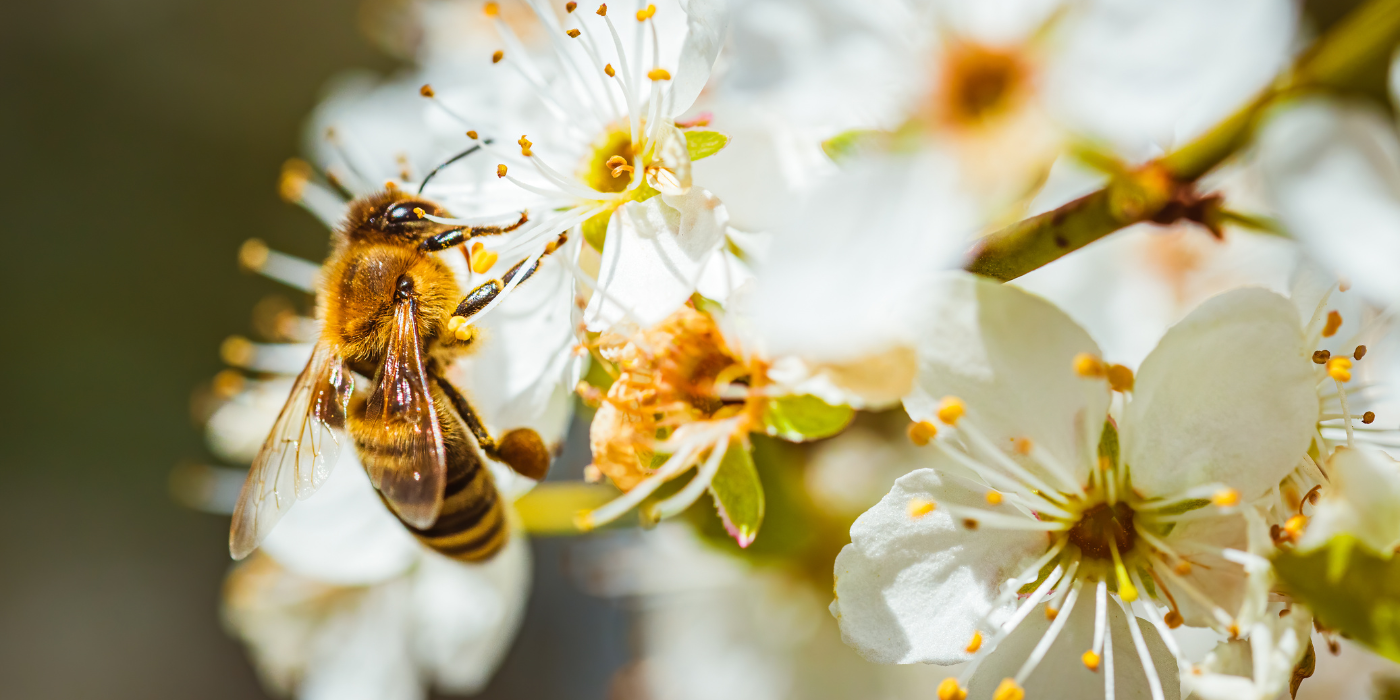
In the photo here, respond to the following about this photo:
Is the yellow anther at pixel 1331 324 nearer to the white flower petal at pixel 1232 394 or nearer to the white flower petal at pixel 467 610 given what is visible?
the white flower petal at pixel 1232 394

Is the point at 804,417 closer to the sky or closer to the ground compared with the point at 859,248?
closer to the ground

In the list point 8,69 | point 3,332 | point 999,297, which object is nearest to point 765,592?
point 999,297

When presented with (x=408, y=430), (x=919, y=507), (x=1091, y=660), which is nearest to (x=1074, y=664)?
(x=1091, y=660)

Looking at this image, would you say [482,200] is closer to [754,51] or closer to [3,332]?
[754,51]

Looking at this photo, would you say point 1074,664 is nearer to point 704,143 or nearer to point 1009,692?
point 1009,692

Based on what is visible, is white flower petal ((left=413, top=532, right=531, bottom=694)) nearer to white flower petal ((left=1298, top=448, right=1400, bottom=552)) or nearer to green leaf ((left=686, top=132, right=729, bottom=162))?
green leaf ((left=686, top=132, right=729, bottom=162))

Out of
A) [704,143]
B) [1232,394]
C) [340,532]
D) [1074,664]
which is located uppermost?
[704,143]
